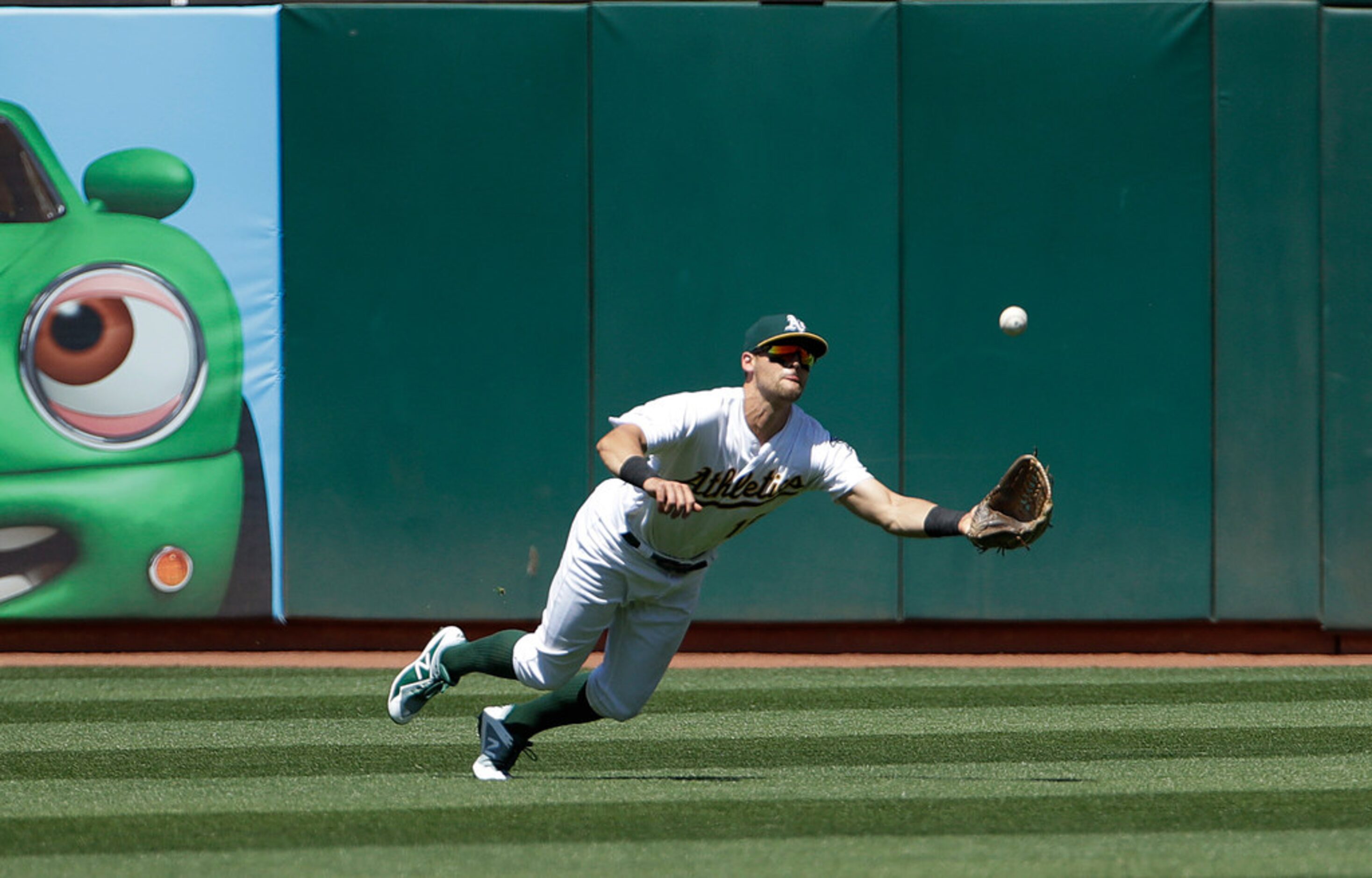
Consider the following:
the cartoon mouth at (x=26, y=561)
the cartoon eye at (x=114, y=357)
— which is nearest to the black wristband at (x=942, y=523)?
the cartoon eye at (x=114, y=357)

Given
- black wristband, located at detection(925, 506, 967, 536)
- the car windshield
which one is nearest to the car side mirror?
the car windshield

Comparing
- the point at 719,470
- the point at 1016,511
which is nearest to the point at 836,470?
the point at 719,470

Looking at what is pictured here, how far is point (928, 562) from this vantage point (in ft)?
32.8

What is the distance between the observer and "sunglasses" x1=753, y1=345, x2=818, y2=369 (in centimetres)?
523

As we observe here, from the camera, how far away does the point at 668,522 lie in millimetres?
5336

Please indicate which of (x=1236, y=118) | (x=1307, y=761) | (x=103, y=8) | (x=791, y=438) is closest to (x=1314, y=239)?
(x=1236, y=118)

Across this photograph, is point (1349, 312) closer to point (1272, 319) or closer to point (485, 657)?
point (1272, 319)

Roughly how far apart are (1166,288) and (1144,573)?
5.84 ft

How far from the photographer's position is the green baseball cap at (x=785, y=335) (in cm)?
517

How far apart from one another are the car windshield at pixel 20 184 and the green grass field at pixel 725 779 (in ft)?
9.66

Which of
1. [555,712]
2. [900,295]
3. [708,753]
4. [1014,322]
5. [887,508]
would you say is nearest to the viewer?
[887,508]

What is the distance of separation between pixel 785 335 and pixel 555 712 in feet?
5.33

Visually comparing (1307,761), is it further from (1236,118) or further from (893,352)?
(1236,118)

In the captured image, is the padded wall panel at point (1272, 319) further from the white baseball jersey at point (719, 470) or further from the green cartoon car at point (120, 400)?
the green cartoon car at point (120, 400)
